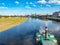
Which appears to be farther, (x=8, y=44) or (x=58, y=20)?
(x=58, y=20)

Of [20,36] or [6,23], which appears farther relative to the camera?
[6,23]

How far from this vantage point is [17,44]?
527 inches

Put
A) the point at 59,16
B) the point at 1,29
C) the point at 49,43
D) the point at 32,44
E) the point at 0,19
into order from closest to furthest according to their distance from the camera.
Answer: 1. the point at 49,43
2. the point at 32,44
3. the point at 1,29
4. the point at 0,19
5. the point at 59,16

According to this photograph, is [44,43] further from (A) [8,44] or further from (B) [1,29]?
(B) [1,29]

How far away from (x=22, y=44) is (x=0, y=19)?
14.9m

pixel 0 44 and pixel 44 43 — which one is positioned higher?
pixel 44 43

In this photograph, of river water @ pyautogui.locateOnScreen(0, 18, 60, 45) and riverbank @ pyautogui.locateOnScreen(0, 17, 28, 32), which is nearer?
river water @ pyautogui.locateOnScreen(0, 18, 60, 45)

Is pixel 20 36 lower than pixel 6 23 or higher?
lower

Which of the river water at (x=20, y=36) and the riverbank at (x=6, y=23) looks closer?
the river water at (x=20, y=36)

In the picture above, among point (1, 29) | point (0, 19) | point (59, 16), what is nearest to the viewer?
point (1, 29)

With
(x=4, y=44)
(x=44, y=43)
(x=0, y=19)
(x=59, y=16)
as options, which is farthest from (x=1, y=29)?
(x=59, y=16)

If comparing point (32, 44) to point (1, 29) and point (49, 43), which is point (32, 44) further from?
point (1, 29)

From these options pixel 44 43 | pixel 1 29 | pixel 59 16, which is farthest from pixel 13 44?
pixel 59 16

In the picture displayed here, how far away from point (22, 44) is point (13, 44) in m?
0.71
